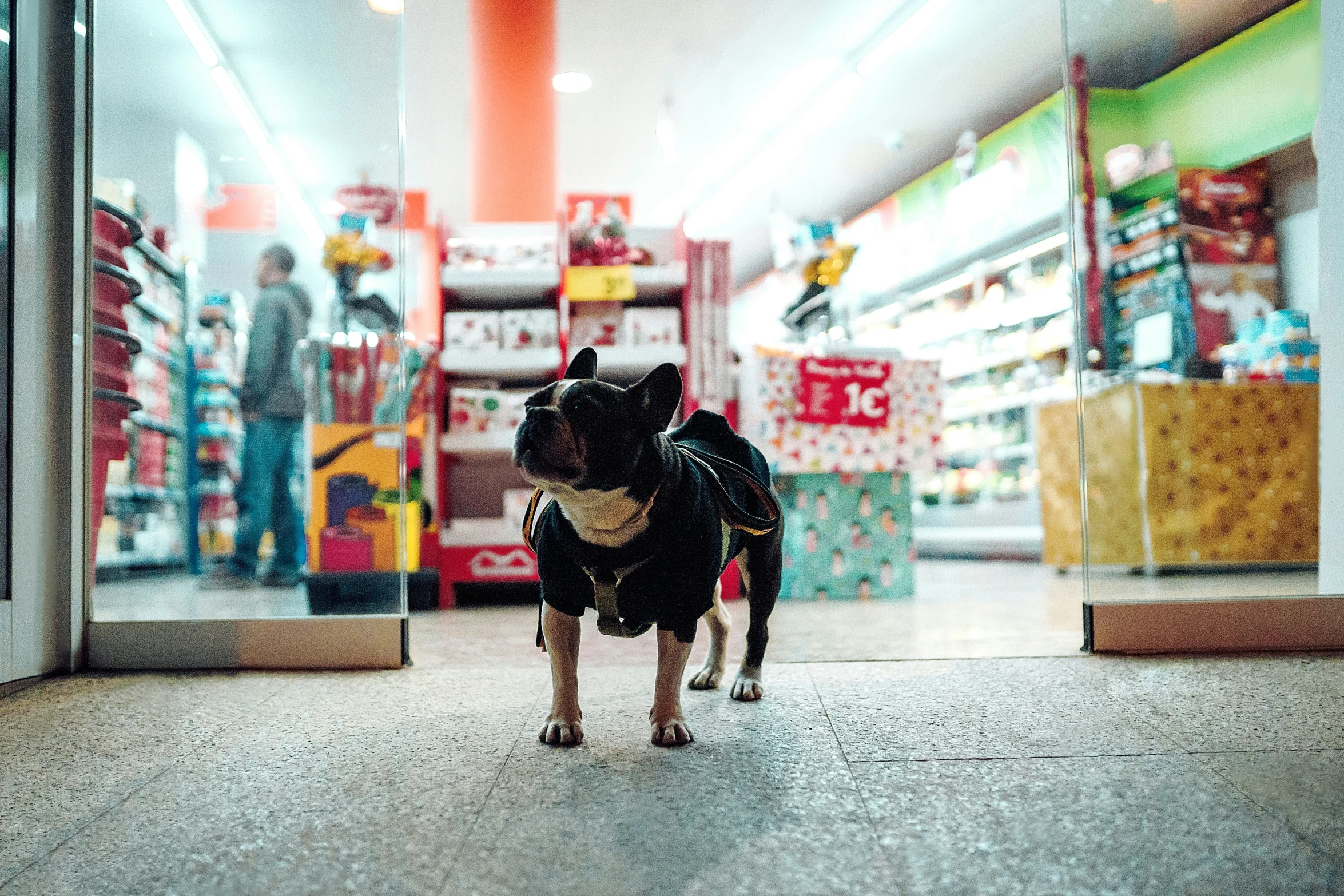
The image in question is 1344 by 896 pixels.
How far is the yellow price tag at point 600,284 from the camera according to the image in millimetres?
4125

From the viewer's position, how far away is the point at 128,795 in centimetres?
137

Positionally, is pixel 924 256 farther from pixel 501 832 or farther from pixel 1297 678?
pixel 501 832

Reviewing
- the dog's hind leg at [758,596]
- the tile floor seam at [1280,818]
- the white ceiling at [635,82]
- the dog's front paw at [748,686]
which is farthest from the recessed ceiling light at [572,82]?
the tile floor seam at [1280,818]

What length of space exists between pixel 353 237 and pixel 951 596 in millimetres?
2977

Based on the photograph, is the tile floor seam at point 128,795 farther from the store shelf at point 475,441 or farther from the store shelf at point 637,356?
the store shelf at point 637,356

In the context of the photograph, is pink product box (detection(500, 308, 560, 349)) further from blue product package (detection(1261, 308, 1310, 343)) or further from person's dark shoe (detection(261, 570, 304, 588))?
blue product package (detection(1261, 308, 1310, 343))

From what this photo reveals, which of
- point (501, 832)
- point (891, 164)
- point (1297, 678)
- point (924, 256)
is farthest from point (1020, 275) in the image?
point (501, 832)

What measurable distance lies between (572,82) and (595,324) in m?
3.39

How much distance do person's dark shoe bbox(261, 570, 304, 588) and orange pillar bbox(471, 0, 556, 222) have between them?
9.46ft

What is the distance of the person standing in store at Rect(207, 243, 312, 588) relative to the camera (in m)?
4.15

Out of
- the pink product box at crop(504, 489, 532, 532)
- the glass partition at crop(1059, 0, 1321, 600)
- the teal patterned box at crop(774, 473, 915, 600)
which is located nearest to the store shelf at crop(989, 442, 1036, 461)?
the glass partition at crop(1059, 0, 1321, 600)

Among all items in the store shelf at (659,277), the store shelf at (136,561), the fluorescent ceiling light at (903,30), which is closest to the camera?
the store shelf at (136,561)

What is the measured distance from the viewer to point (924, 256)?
8102mm

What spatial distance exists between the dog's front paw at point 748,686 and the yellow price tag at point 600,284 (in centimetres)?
247
